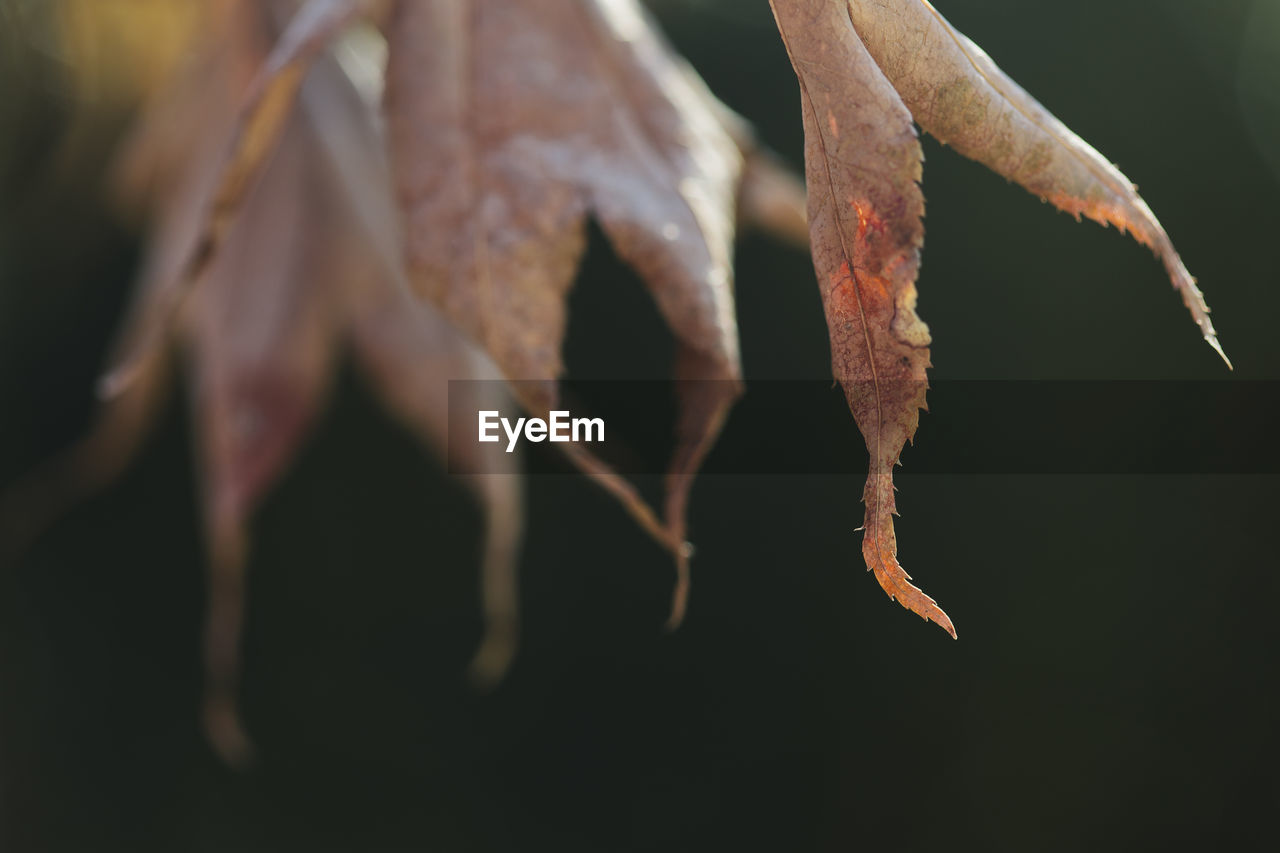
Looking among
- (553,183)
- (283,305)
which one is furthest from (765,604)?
(553,183)

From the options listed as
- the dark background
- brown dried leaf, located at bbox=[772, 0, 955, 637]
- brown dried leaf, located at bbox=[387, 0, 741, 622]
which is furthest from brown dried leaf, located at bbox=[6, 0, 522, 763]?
the dark background

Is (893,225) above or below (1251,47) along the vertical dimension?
above

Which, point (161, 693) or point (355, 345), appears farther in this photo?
point (161, 693)

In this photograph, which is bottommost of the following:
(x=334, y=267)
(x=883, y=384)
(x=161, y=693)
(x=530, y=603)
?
(x=161, y=693)

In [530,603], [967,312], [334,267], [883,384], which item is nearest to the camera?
[883,384]

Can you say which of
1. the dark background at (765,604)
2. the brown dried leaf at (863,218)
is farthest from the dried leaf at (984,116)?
the dark background at (765,604)

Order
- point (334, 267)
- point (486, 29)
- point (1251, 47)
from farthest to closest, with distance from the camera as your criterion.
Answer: point (1251, 47)
point (334, 267)
point (486, 29)

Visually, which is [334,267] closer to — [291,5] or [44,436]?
[291,5]

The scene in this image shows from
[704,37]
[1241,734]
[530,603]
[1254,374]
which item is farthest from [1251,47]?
[530,603]

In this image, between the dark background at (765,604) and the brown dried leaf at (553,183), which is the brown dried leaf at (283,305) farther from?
the dark background at (765,604)
